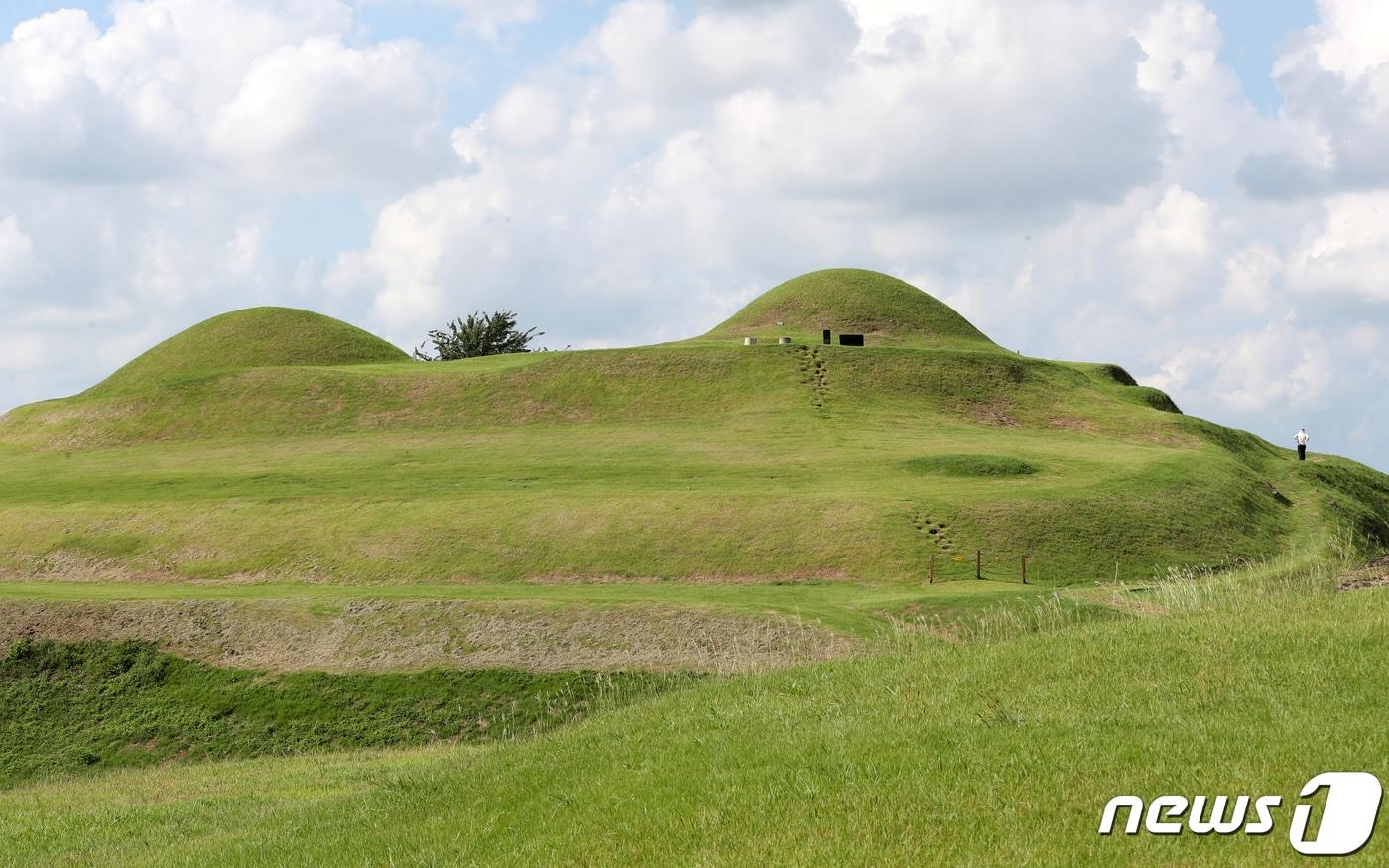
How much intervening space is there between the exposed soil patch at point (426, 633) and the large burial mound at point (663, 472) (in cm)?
987

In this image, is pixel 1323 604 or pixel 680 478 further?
pixel 680 478

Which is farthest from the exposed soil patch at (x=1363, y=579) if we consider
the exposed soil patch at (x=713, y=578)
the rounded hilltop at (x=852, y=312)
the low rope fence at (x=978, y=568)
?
the rounded hilltop at (x=852, y=312)

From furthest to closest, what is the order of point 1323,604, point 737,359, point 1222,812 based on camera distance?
1. point 737,359
2. point 1323,604
3. point 1222,812

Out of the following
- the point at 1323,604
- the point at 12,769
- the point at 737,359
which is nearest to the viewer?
the point at 1323,604

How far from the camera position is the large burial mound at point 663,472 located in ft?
162

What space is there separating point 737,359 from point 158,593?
50.2 metres

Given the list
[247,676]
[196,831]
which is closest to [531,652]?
[247,676]

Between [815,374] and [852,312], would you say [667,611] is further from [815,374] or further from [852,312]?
[852,312]

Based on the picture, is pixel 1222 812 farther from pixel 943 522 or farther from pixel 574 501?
pixel 574 501

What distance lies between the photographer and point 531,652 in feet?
112

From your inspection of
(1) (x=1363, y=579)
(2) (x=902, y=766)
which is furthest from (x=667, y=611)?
(2) (x=902, y=766)

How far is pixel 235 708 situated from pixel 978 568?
27048 millimetres

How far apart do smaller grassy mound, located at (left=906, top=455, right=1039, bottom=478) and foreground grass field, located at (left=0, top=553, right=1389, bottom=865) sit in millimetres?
38975

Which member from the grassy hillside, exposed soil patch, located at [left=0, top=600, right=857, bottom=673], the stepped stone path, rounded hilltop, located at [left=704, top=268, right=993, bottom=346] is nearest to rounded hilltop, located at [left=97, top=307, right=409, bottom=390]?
the grassy hillside
